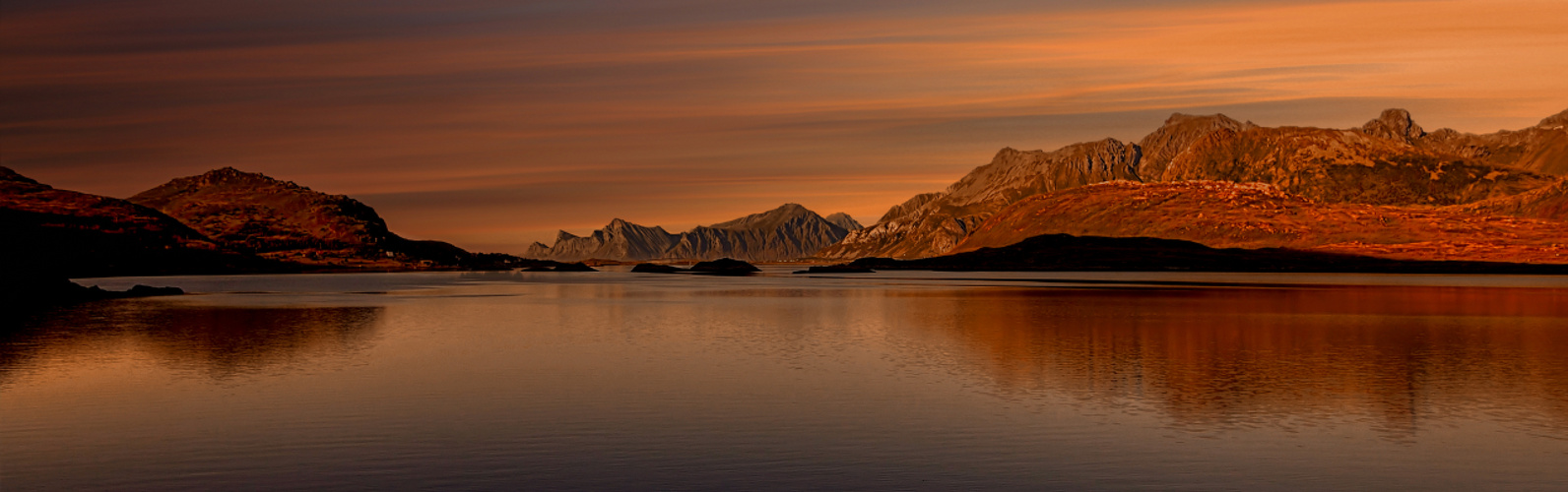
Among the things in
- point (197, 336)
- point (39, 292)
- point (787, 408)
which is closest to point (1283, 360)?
point (787, 408)

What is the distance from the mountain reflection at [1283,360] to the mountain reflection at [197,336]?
3140 centimetres

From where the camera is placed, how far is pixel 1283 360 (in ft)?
156

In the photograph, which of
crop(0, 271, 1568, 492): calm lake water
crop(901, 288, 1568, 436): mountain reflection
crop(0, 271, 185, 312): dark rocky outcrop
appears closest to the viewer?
crop(0, 271, 1568, 492): calm lake water

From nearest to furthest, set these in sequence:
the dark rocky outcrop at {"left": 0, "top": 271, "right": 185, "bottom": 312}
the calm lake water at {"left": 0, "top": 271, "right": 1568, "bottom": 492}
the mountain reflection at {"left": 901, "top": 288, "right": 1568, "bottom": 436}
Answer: the calm lake water at {"left": 0, "top": 271, "right": 1568, "bottom": 492} < the mountain reflection at {"left": 901, "top": 288, "right": 1568, "bottom": 436} < the dark rocky outcrop at {"left": 0, "top": 271, "right": 185, "bottom": 312}

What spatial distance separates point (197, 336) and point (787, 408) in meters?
44.8

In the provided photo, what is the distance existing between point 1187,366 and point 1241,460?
21.9 m

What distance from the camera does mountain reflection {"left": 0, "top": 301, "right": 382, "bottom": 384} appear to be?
48.2 meters

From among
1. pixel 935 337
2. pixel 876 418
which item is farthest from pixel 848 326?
pixel 876 418

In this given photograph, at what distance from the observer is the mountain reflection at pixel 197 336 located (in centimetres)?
4816

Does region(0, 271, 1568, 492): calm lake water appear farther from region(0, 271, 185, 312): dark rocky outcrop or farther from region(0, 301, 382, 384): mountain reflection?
region(0, 271, 185, 312): dark rocky outcrop

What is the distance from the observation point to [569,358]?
163ft

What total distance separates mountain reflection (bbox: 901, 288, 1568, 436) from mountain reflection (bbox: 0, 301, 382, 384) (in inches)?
1236

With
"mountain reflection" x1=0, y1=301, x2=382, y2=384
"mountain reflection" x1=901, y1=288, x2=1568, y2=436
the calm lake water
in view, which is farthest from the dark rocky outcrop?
"mountain reflection" x1=901, y1=288, x2=1568, y2=436

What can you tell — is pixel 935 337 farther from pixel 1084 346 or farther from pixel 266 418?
pixel 266 418
